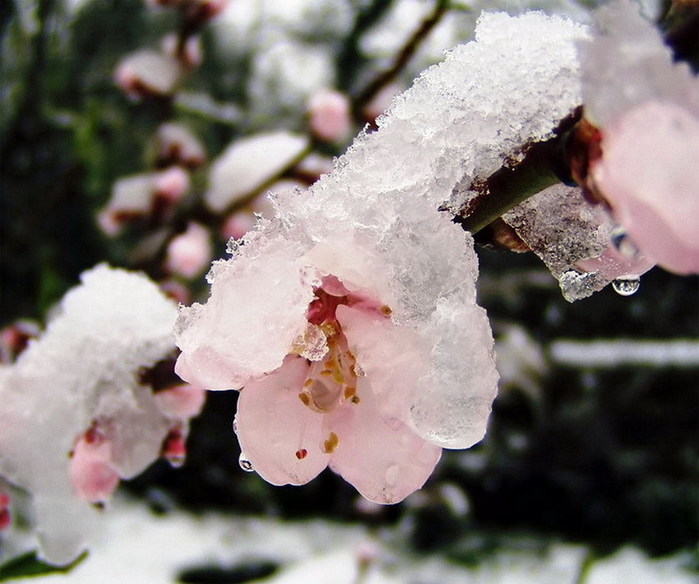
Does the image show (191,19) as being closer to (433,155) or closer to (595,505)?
(433,155)

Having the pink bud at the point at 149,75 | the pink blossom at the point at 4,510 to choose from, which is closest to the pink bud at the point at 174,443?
the pink blossom at the point at 4,510

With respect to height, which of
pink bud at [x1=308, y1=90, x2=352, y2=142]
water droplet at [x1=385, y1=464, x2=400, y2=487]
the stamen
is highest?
the stamen

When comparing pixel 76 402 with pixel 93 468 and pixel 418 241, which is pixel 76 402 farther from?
pixel 418 241

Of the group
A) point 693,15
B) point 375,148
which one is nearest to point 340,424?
point 375,148

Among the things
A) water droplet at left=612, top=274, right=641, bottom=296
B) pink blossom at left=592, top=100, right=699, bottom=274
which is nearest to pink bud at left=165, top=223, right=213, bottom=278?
water droplet at left=612, top=274, right=641, bottom=296

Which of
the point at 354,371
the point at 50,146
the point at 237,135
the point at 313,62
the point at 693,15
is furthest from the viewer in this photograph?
the point at 313,62

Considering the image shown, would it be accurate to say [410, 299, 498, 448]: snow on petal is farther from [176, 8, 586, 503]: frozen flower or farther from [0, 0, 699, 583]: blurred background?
[0, 0, 699, 583]: blurred background
